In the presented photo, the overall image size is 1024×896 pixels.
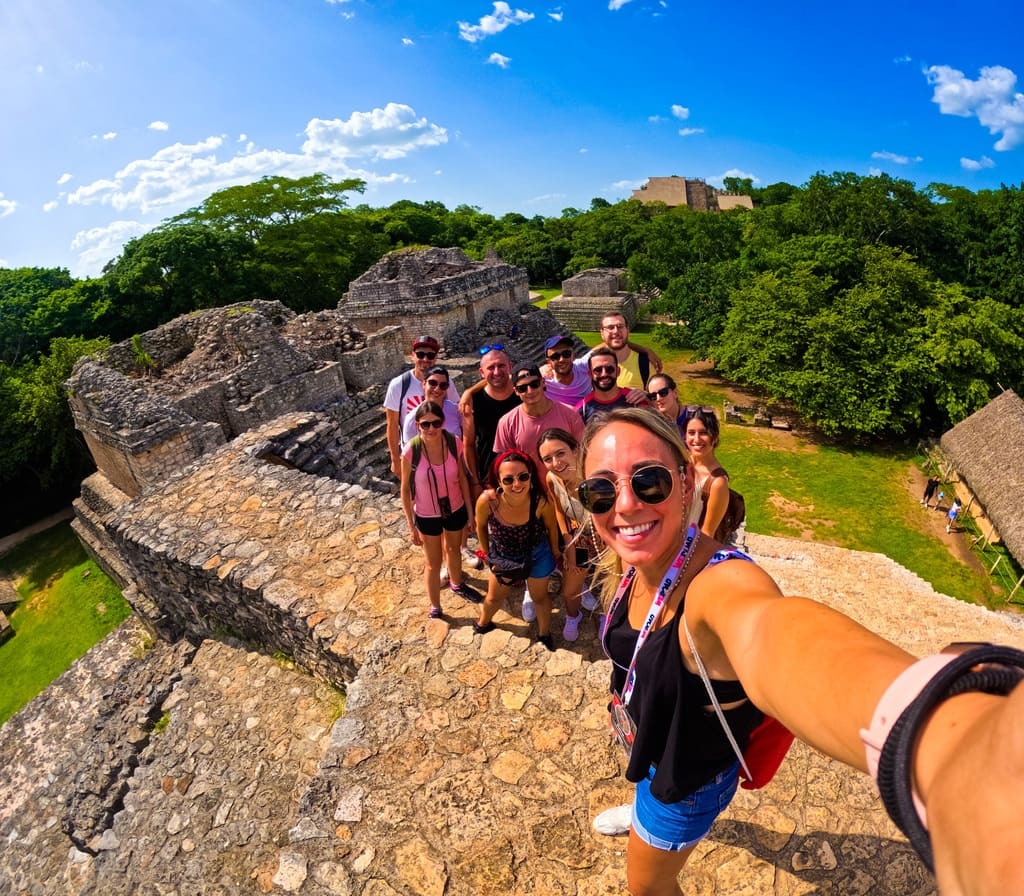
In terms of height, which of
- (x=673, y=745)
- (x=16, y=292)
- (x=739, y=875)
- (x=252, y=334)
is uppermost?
(x=16, y=292)

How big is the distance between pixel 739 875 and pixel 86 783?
5415 millimetres

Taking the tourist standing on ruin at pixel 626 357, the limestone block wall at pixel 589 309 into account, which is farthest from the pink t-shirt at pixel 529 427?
the limestone block wall at pixel 589 309

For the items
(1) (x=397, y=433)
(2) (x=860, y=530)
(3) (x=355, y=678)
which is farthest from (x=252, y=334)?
(2) (x=860, y=530)

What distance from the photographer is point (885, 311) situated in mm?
15359

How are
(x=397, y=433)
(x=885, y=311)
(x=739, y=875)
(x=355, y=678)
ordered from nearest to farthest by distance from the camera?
(x=739, y=875), (x=355, y=678), (x=397, y=433), (x=885, y=311)

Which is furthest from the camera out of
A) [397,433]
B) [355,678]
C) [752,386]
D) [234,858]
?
[752,386]

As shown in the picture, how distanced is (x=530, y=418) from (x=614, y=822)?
8.33 ft

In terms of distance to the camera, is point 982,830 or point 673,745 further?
point 673,745

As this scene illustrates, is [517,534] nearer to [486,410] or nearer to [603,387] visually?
[486,410]

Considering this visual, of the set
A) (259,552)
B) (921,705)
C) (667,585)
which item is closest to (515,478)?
(667,585)

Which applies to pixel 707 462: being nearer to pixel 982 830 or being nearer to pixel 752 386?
pixel 982 830

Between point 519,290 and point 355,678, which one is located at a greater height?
point 519,290

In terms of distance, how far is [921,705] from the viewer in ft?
2.70

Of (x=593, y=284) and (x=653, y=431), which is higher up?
(x=593, y=284)
